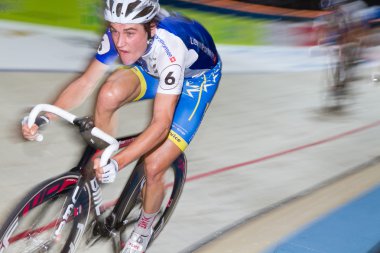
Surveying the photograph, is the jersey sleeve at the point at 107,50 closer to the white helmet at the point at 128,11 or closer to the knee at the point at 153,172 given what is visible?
the white helmet at the point at 128,11

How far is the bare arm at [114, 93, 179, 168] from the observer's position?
2.08 m

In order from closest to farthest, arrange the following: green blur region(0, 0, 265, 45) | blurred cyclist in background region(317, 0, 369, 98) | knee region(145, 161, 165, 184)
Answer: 1. knee region(145, 161, 165, 184)
2. blurred cyclist in background region(317, 0, 369, 98)
3. green blur region(0, 0, 265, 45)

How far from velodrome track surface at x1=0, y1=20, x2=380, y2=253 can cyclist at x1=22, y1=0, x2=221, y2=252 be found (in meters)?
0.57

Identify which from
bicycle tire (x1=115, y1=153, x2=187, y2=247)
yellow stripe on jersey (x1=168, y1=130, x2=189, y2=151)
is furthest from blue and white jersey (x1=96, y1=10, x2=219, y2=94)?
bicycle tire (x1=115, y1=153, x2=187, y2=247)

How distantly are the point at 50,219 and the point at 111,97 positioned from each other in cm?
62

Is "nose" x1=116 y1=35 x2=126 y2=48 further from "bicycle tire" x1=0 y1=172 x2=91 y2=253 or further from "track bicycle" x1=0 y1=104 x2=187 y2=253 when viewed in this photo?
"bicycle tire" x1=0 y1=172 x2=91 y2=253

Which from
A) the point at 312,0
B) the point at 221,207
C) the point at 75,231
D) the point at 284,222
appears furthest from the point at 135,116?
the point at 312,0

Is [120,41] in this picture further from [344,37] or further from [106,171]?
[344,37]

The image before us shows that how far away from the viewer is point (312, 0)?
12.9 meters

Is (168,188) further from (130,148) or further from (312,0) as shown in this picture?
(312,0)

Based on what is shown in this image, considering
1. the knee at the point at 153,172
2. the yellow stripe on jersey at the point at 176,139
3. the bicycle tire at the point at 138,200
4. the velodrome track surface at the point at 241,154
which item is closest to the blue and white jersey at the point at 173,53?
the yellow stripe on jersey at the point at 176,139

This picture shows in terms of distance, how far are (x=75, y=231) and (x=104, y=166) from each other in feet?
1.82

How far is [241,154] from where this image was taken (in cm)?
462

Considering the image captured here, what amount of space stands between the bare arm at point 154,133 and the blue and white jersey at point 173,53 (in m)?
0.05
